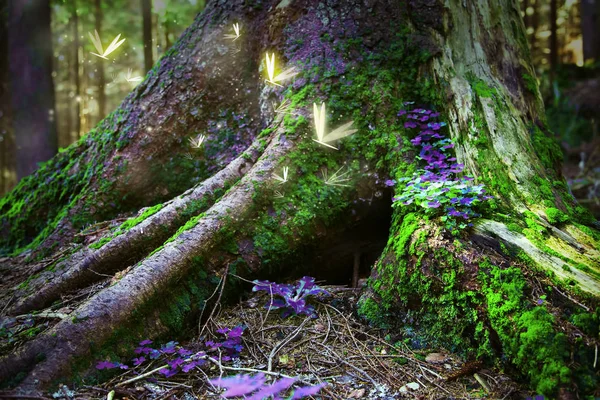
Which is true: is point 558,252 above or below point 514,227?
below

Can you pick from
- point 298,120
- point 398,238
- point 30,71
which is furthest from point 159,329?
point 30,71

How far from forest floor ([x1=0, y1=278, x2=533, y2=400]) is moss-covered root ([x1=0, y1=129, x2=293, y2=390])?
14cm

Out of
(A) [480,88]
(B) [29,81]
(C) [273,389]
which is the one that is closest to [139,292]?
(C) [273,389]

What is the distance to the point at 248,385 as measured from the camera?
6.52 feet

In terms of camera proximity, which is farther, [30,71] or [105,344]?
[30,71]

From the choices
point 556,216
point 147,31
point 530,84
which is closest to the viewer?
point 556,216

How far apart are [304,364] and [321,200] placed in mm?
1263

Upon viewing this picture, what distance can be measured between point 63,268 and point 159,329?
3.68 ft

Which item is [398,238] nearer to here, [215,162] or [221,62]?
[215,162]

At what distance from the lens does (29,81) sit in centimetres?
729

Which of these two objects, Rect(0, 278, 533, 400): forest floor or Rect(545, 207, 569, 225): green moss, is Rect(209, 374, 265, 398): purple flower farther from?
Rect(545, 207, 569, 225): green moss

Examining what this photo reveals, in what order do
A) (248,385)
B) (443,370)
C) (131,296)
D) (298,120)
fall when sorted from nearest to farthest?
(248,385) → (443,370) → (131,296) → (298,120)

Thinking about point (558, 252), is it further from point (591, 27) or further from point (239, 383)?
point (591, 27)

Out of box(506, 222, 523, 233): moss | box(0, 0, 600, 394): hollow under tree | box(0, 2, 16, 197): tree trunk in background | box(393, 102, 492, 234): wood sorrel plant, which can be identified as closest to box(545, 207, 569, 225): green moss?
Result: box(0, 0, 600, 394): hollow under tree
